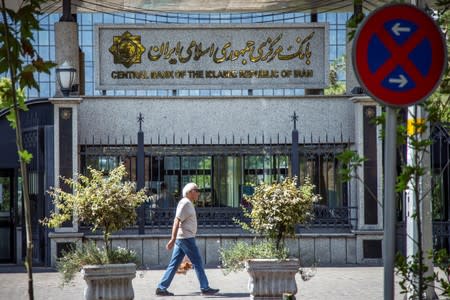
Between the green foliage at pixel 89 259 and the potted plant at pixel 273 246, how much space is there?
140 centimetres

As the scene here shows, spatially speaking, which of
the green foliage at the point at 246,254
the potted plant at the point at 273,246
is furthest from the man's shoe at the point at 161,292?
the green foliage at the point at 246,254

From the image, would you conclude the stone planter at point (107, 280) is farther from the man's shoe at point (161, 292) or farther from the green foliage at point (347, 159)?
the green foliage at point (347, 159)

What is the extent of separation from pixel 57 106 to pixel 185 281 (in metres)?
5.32

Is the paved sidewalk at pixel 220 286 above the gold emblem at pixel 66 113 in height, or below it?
below

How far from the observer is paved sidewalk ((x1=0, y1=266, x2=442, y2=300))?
15.6 meters

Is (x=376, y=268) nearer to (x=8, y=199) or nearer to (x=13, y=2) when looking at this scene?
(x=8, y=199)

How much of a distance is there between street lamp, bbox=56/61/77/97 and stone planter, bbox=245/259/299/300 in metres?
8.90

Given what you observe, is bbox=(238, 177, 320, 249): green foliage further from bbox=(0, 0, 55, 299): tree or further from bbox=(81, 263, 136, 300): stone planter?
bbox=(0, 0, 55, 299): tree

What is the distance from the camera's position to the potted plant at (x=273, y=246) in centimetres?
1375

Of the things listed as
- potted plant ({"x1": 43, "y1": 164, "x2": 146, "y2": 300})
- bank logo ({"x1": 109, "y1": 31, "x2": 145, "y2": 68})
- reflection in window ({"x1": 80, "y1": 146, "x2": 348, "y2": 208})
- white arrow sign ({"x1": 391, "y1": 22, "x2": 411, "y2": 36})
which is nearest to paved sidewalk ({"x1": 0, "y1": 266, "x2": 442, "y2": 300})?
potted plant ({"x1": 43, "y1": 164, "x2": 146, "y2": 300})

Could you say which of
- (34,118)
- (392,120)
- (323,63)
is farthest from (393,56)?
(323,63)

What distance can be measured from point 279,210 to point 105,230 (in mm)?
2433

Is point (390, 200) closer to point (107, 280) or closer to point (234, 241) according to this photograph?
point (107, 280)

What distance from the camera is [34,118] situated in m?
22.0
